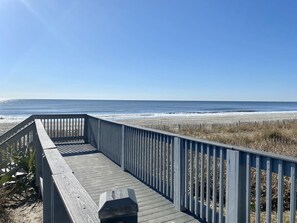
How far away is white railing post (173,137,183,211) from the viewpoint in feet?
13.5

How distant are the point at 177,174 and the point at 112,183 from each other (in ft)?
5.87

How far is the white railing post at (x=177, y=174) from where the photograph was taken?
13.5 ft

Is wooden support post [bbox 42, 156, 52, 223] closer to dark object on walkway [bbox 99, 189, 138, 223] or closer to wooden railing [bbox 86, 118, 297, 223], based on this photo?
dark object on walkway [bbox 99, 189, 138, 223]

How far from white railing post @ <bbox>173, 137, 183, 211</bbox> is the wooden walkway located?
0.13 meters

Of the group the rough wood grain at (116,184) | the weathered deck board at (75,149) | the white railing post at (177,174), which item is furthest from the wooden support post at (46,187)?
the weathered deck board at (75,149)

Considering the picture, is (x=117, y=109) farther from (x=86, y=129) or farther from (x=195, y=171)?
(x=195, y=171)

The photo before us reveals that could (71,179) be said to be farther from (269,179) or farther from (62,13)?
(62,13)

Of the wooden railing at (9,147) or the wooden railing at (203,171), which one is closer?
the wooden railing at (203,171)

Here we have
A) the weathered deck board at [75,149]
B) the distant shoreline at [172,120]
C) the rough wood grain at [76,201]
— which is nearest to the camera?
the rough wood grain at [76,201]

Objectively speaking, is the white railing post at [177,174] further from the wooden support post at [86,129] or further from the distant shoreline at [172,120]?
the distant shoreline at [172,120]

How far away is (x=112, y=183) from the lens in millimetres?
Answer: 5473

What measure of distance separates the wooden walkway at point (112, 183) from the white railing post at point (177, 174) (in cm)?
13

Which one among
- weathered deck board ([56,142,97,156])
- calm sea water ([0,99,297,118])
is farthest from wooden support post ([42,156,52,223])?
calm sea water ([0,99,297,118])

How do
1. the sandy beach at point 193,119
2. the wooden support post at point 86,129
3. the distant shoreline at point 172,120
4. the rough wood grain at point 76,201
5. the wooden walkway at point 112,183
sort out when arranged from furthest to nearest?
the sandy beach at point 193,119
the distant shoreline at point 172,120
the wooden support post at point 86,129
the wooden walkway at point 112,183
the rough wood grain at point 76,201
